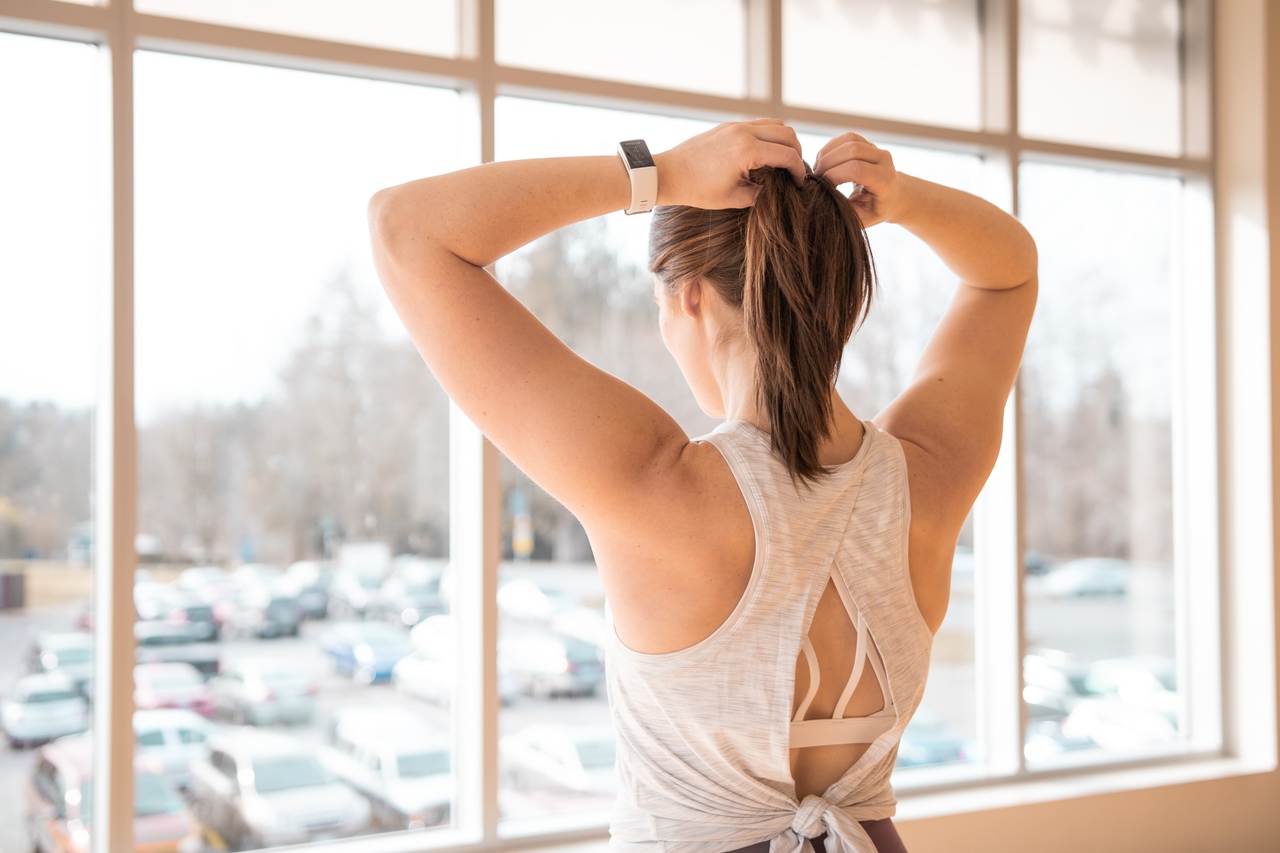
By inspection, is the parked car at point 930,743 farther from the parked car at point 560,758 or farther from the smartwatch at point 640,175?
the smartwatch at point 640,175

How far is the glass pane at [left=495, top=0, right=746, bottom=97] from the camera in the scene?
2.62 m

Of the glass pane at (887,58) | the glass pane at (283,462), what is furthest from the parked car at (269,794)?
the glass pane at (887,58)

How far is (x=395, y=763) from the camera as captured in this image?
2.46 meters

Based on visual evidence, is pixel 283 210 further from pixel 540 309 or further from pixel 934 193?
pixel 934 193

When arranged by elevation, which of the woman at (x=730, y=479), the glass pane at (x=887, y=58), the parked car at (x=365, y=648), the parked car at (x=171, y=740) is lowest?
the parked car at (x=171, y=740)

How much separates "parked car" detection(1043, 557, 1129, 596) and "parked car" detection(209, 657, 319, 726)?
7.47 feet

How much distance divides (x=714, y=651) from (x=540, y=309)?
185 cm

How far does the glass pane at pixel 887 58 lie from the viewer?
297cm

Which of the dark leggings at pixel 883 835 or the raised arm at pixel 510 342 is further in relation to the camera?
the dark leggings at pixel 883 835

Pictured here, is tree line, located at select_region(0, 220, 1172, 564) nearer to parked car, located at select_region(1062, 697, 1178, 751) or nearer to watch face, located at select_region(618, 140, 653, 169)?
parked car, located at select_region(1062, 697, 1178, 751)

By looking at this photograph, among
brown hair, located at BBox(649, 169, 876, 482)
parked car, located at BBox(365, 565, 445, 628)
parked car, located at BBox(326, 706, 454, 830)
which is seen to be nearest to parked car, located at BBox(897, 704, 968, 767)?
parked car, located at BBox(326, 706, 454, 830)

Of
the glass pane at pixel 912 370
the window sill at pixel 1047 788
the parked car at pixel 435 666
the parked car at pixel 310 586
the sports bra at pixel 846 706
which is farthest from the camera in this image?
A: the glass pane at pixel 912 370

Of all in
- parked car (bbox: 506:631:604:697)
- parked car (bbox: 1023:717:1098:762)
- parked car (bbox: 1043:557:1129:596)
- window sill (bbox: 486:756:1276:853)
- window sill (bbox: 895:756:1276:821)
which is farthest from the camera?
parked car (bbox: 1043:557:1129:596)

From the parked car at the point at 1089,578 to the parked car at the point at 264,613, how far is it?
230 centimetres
